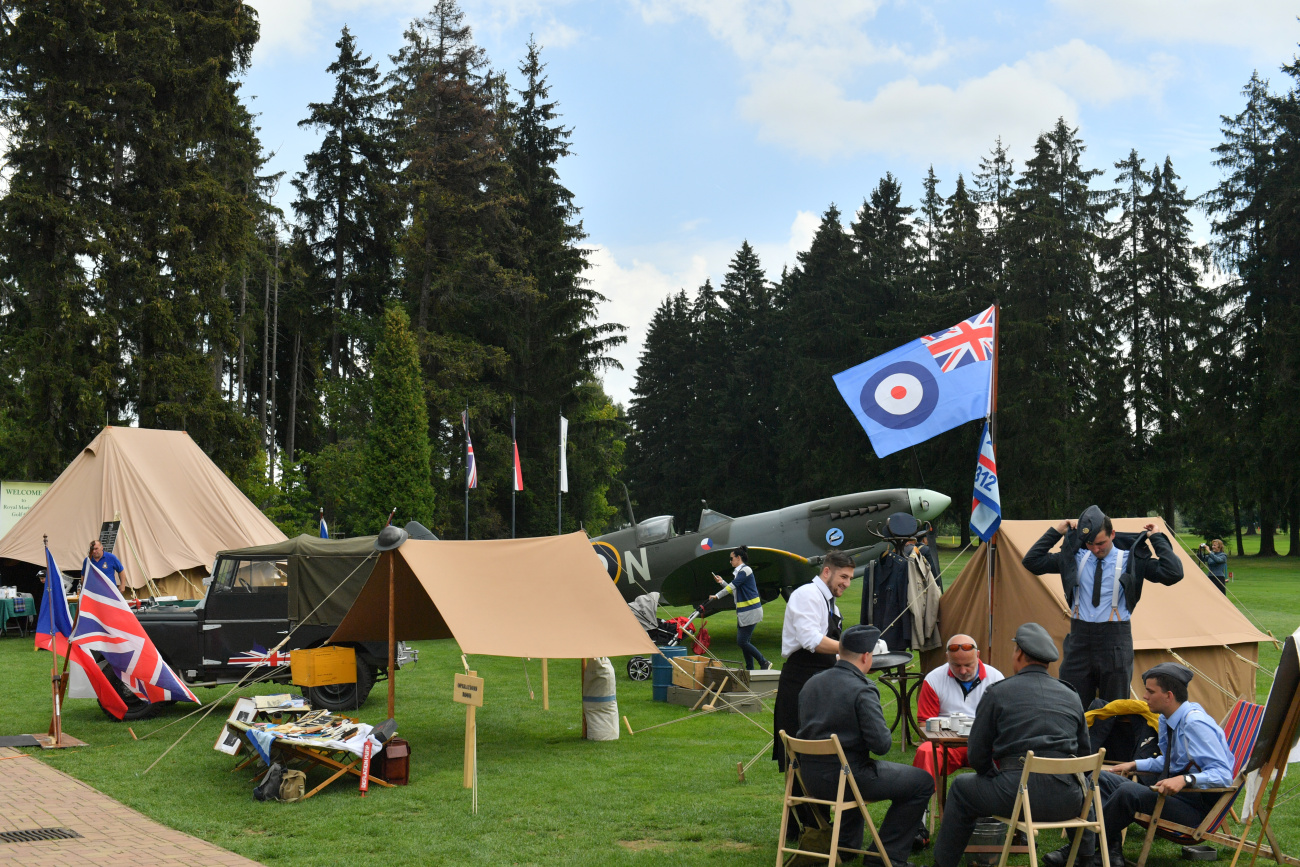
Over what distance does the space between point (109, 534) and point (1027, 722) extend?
16.6m

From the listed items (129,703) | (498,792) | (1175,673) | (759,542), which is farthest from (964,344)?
(129,703)

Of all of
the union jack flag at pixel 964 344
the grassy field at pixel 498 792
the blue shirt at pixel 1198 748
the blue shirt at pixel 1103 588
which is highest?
the union jack flag at pixel 964 344

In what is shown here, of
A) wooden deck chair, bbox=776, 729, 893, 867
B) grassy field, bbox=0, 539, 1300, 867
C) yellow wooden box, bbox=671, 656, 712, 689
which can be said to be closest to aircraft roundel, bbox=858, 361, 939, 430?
grassy field, bbox=0, 539, 1300, 867

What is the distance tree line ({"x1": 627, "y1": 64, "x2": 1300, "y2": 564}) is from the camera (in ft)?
120

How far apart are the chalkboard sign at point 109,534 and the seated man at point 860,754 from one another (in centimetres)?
1543

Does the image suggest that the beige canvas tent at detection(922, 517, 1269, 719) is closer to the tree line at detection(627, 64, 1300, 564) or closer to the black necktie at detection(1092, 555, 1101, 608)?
the black necktie at detection(1092, 555, 1101, 608)

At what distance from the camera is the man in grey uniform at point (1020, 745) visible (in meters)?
4.80

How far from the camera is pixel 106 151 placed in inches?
942

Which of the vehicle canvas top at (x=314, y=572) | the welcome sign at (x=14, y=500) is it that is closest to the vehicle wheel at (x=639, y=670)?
the vehicle canvas top at (x=314, y=572)

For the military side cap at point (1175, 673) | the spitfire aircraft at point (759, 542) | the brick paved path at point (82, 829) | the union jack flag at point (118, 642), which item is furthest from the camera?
the spitfire aircraft at point (759, 542)

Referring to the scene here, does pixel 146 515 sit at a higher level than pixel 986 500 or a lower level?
higher

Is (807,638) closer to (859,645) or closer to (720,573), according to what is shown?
(859,645)

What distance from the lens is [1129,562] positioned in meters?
6.95

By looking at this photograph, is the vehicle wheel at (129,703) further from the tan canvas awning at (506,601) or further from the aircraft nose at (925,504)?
the aircraft nose at (925,504)
